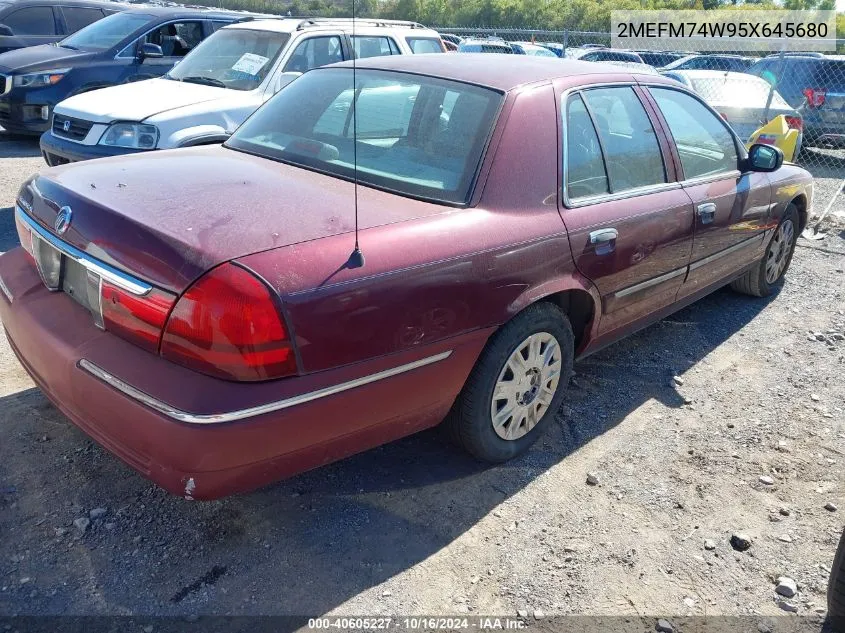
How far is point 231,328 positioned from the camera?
7.59 ft

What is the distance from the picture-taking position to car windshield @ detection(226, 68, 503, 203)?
315 cm

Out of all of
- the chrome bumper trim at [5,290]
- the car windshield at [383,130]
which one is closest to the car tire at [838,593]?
the car windshield at [383,130]

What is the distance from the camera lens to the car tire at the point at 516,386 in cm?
310

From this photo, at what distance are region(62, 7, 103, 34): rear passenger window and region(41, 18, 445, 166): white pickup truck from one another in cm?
503

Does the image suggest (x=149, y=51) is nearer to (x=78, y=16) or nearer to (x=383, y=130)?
(x=78, y=16)

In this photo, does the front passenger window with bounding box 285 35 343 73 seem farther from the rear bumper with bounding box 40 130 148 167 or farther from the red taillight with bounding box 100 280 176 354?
the red taillight with bounding box 100 280 176 354

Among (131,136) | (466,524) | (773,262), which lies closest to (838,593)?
(466,524)

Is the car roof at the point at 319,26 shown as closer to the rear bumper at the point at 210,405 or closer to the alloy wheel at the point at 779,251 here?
the alloy wheel at the point at 779,251

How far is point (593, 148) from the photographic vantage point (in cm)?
360

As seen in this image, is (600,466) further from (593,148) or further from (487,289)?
(593,148)

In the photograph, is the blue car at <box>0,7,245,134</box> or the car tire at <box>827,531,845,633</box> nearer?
the car tire at <box>827,531,845,633</box>

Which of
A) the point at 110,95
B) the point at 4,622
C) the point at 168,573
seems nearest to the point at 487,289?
the point at 168,573

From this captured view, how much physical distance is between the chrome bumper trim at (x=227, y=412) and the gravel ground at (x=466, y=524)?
661mm

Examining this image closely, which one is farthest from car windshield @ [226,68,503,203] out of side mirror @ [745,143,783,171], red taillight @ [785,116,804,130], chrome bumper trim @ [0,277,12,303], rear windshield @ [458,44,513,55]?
rear windshield @ [458,44,513,55]
